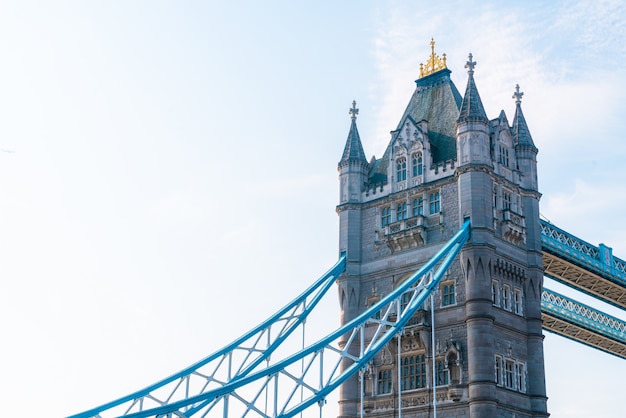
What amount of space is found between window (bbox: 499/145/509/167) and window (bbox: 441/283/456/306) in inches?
331

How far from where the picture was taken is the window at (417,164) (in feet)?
181

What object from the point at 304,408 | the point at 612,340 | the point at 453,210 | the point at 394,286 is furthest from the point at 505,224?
the point at 612,340

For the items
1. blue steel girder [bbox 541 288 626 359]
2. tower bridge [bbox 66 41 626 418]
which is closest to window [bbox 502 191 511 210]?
tower bridge [bbox 66 41 626 418]

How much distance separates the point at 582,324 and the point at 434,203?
25.7m

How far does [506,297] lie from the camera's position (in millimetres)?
51250

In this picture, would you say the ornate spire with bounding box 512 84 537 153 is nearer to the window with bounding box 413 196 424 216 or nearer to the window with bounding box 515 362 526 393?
the window with bounding box 413 196 424 216

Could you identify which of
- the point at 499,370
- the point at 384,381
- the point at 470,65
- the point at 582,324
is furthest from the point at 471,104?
the point at 582,324

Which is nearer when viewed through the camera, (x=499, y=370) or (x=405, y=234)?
(x=499, y=370)

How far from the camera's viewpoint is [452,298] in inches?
1996

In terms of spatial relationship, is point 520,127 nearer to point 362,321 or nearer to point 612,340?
point 362,321

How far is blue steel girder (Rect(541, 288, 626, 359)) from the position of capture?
229 ft

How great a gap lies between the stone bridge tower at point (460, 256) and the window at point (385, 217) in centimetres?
9

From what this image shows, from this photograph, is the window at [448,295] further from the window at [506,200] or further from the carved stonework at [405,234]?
the window at [506,200]

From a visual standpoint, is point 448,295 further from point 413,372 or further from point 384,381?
point 384,381
